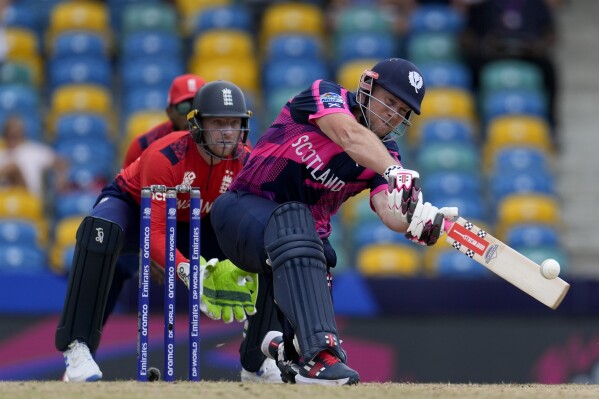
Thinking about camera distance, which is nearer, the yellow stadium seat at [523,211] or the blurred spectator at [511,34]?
the yellow stadium seat at [523,211]

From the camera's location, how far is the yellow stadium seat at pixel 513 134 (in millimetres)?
12156

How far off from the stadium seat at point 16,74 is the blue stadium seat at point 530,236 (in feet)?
15.4

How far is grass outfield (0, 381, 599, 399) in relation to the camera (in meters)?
5.25

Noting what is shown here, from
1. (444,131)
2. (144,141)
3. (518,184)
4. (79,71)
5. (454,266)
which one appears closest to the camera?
(144,141)

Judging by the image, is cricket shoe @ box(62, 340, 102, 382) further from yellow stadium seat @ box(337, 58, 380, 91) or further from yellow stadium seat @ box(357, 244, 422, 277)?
yellow stadium seat @ box(337, 58, 380, 91)

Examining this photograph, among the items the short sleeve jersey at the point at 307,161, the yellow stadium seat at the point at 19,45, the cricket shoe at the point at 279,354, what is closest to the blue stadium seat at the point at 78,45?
the yellow stadium seat at the point at 19,45

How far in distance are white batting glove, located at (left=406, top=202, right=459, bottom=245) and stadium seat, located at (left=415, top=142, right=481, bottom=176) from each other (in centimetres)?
594

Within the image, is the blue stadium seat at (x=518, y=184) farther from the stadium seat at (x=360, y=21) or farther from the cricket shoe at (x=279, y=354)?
the cricket shoe at (x=279, y=354)

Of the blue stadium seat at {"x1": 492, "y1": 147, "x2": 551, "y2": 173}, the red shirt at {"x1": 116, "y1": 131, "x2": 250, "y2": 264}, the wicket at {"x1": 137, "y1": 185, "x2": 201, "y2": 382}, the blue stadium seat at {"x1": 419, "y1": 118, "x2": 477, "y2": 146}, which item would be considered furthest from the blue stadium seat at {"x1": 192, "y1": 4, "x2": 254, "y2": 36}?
the wicket at {"x1": 137, "y1": 185, "x2": 201, "y2": 382}

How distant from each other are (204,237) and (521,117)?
552 centimetres

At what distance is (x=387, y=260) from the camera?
10625 mm

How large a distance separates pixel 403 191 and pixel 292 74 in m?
6.70

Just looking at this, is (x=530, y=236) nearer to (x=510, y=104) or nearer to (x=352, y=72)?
(x=510, y=104)

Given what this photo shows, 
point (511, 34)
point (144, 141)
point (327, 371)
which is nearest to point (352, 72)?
point (511, 34)
